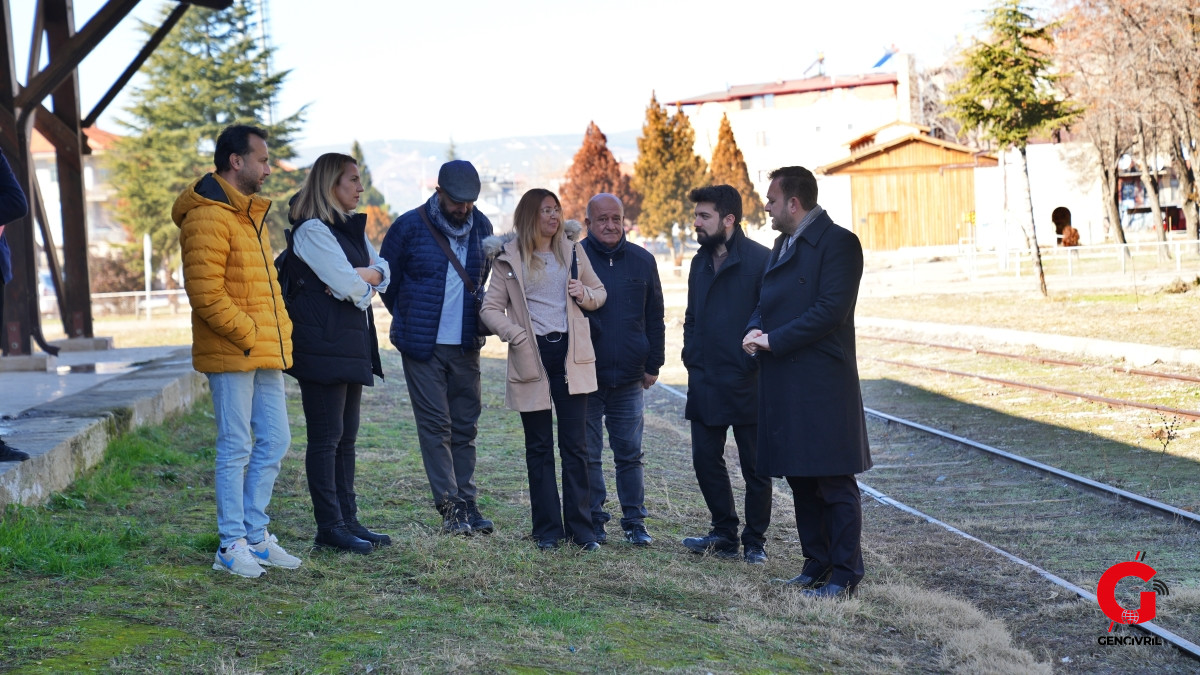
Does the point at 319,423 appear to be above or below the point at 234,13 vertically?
below

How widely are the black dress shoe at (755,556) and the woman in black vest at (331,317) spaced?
71.1 inches

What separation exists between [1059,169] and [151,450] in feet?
180

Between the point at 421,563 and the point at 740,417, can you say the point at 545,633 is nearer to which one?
the point at 421,563

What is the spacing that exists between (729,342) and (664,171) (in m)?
58.7

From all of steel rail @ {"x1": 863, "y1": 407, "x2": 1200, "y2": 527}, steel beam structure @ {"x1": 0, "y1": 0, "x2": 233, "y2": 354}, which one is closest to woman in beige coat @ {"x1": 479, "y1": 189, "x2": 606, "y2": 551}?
steel rail @ {"x1": 863, "y1": 407, "x2": 1200, "y2": 527}

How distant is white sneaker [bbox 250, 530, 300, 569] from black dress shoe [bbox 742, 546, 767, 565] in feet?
7.36

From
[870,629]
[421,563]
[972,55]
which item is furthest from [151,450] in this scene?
[972,55]

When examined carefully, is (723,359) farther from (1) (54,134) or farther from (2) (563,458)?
(1) (54,134)

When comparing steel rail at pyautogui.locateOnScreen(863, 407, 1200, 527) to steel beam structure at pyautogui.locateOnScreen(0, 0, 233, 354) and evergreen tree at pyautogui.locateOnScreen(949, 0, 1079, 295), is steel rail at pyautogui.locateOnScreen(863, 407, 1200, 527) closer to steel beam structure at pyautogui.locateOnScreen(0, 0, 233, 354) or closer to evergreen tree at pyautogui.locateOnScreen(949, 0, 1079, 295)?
steel beam structure at pyautogui.locateOnScreen(0, 0, 233, 354)

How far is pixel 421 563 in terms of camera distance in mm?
5531

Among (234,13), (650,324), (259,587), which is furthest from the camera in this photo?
(234,13)

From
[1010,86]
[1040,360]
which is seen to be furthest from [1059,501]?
[1010,86]

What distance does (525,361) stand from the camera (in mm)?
6043

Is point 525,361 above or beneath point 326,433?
above
